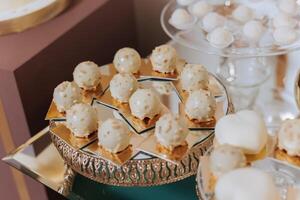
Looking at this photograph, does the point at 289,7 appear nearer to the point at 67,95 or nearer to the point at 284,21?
the point at 284,21

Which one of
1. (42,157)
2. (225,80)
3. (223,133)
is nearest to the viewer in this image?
(223,133)

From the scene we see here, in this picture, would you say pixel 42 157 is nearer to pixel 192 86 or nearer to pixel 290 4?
pixel 192 86

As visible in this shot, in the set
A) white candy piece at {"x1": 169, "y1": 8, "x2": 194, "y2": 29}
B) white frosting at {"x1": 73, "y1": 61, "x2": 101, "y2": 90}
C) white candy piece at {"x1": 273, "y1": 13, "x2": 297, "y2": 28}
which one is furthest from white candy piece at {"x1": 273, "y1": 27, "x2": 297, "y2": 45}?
white frosting at {"x1": 73, "y1": 61, "x2": 101, "y2": 90}

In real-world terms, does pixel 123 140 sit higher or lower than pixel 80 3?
lower

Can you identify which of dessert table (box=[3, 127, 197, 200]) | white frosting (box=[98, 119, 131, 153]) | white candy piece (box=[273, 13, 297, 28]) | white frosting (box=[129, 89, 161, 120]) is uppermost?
white candy piece (box=[273, 13, 297, 28])

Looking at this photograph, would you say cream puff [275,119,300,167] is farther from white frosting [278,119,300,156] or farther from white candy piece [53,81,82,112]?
white candy piece [53,81,82,112]

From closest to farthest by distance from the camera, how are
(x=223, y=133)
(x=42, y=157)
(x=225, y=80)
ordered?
1. (x=223, y=133)
2. (x=42, y=157)
3. (x=225, y=80)

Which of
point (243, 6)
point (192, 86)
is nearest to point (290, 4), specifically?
point (243, 6)
